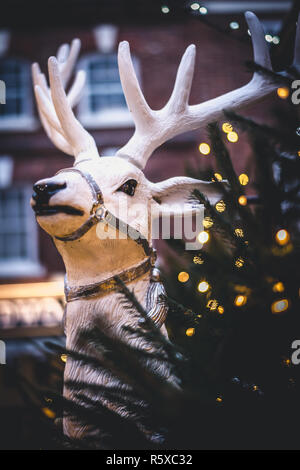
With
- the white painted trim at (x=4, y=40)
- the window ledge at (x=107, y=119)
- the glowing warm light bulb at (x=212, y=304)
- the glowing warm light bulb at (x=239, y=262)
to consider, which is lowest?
the glowing warm light bulb at (x=212, y=304)

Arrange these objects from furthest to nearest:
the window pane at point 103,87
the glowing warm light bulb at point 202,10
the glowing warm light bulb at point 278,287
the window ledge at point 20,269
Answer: the window pane at point 103,87
the window ledge at point 20,269
the glowing warm light bulb at point 202,10
the glowing warm light bulb at point 278,287

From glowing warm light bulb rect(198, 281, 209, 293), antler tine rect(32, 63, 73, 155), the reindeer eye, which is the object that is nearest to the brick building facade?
antler tine rect(32, 63, 73, 155)

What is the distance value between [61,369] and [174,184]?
0.59 metres

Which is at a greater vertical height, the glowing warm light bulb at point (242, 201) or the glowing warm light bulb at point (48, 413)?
the glowing warm light bulb at point (242, 201)

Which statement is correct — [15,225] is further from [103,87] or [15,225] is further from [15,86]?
[103,87]

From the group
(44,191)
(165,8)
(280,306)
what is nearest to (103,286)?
(44,191)

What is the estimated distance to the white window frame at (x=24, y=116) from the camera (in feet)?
18.7

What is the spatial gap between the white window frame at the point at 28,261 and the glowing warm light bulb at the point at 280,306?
201 inches

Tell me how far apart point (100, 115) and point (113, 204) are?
4.89 meters

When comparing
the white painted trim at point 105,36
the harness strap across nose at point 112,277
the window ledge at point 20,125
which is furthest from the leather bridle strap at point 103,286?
the white painted trim at point 105,36

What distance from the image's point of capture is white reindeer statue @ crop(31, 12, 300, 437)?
1.06 m

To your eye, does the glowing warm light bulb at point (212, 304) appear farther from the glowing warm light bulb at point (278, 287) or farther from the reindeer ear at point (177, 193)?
the reindeer ear at point (177, 193)

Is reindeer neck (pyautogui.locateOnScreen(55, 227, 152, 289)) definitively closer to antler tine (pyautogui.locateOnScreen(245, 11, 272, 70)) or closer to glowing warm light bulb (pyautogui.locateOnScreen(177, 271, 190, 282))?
glowing warm light bulb (pyautogui.locateOnScreen(177, 271, 190, 282))

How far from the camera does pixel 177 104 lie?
1.31 meters
